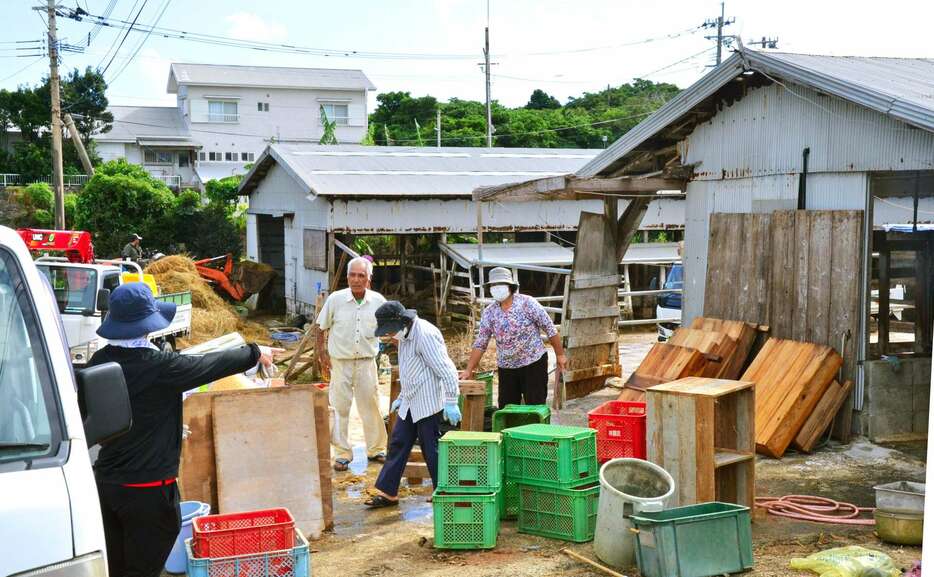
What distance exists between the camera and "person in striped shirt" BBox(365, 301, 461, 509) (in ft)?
26.5

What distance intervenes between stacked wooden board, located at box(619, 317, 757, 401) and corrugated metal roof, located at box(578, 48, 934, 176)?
272cm

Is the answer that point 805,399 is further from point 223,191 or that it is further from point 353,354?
point 223,191

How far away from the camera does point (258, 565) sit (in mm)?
5773

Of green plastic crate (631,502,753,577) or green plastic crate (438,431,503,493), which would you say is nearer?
green plastic crate (631,502,753,577)

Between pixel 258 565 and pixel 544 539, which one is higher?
pixel 258 565

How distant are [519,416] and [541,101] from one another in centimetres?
5621

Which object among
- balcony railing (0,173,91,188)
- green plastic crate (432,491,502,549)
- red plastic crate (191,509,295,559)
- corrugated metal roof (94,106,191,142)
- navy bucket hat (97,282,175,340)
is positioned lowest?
green plastic crate (432,491,502,549)

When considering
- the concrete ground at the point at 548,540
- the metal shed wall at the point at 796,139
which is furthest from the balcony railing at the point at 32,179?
the concrete ground at the point at 548,540

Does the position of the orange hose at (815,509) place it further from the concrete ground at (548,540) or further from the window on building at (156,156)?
the window on building at (156,156)

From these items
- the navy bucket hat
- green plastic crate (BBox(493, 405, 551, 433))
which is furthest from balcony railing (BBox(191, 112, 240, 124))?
the navy bucket hat

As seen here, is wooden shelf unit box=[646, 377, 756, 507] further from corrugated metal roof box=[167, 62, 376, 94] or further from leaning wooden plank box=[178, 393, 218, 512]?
corrugated metal roof box=[167, 62, 376, 94]

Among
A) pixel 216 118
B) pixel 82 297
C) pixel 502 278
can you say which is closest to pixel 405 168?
pixel 82 297

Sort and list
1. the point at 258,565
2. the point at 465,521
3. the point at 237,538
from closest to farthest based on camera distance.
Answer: the point at 258,565
the point at 237,538
the point at 465,521

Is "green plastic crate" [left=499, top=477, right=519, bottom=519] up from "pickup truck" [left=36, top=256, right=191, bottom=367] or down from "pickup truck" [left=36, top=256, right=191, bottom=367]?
down
